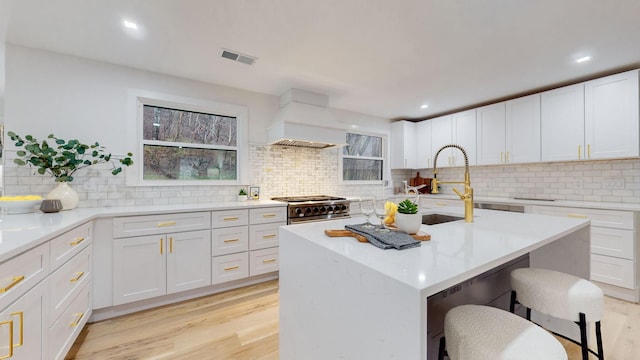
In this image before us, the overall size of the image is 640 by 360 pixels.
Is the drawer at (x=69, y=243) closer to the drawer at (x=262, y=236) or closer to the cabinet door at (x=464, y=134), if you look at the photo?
the drawer at (x=262, y=236)

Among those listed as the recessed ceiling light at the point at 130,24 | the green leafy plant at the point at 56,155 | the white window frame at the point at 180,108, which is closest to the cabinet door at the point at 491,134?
the white window frame at the point at 180,108

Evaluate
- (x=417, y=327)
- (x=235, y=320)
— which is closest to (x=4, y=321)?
(x=235, y=320)

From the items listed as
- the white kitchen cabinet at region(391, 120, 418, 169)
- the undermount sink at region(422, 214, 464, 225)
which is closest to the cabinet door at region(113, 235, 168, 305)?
the undermount sink at region(422, 214, 464, 225)

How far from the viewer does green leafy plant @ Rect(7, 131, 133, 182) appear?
2.11m

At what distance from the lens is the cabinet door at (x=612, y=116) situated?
8.30 ft

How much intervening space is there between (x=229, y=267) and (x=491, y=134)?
383 cm

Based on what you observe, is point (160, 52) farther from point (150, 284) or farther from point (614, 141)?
point (614, 141)

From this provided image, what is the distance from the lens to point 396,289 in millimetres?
744

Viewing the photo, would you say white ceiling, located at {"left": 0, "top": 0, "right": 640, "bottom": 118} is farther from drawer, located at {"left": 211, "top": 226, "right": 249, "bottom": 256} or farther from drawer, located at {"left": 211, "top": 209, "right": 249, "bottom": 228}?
drawer, located at {"left": 211, "top": 226, "right": 249, "bottom": 256}

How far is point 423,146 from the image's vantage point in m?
4.54

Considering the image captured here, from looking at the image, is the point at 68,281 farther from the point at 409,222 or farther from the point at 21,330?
the point at 409,222

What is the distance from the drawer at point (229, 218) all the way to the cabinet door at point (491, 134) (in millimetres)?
3392

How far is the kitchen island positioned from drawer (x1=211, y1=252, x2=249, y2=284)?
1406mm

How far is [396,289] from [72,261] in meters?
2.06
